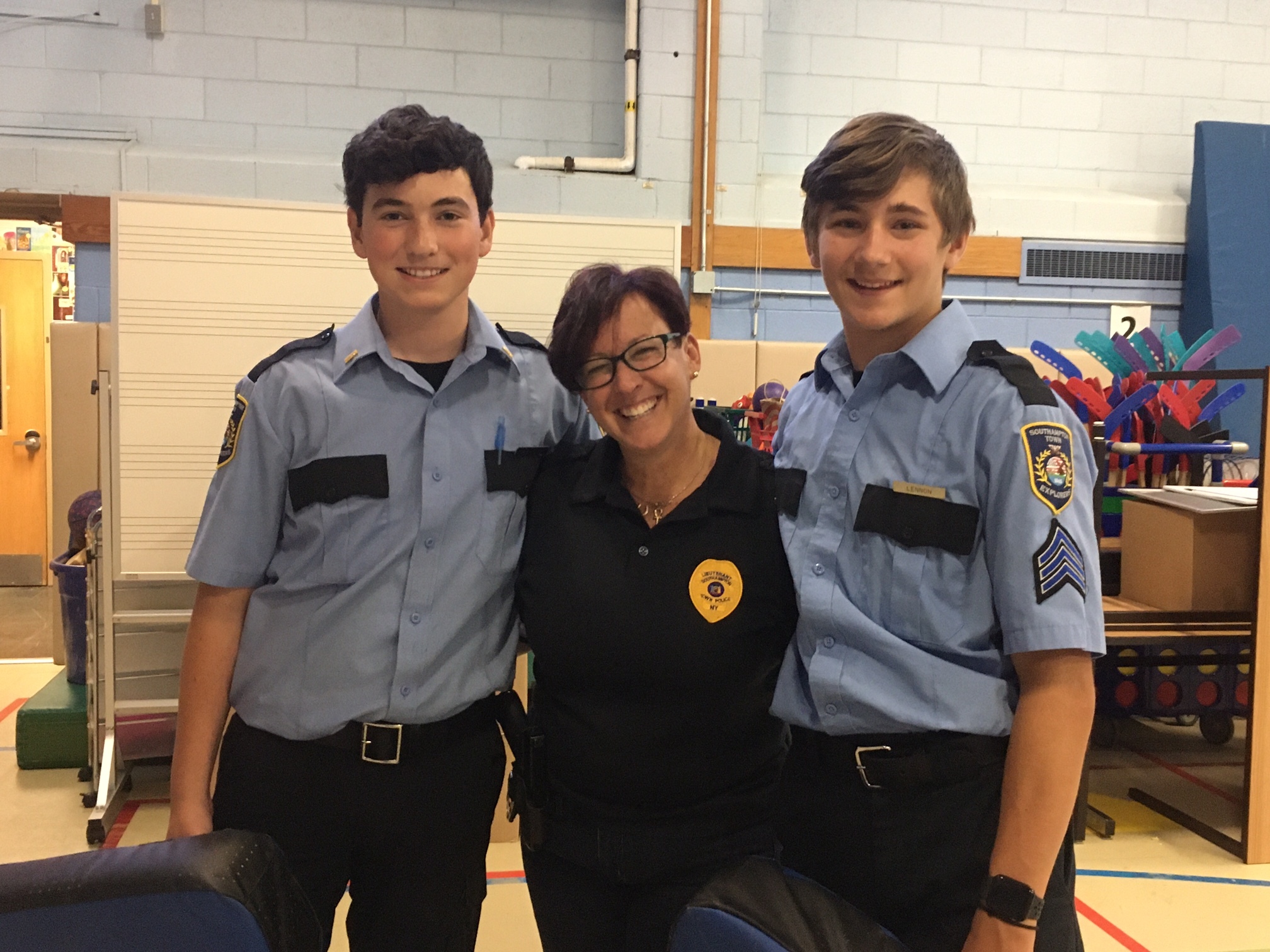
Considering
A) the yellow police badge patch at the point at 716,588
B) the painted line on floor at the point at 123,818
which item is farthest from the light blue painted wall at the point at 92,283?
the yellow police badge patch at the point at 716,588

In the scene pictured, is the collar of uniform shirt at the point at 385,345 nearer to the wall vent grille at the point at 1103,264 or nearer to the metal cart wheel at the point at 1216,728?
the metal cart wheel at the point at 1216,728

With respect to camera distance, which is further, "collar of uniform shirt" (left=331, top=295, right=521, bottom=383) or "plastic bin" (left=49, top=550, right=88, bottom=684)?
"plastic bin" (left=49, top=550, right=88, bottom=684)

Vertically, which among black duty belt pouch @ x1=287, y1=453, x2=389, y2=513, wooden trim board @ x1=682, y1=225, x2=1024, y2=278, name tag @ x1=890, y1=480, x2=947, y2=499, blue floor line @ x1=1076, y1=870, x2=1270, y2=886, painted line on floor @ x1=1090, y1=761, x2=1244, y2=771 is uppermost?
wooden trim board @ x1=682, y1=225, x2=1024, y2=278

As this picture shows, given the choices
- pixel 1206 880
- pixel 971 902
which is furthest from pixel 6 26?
pixel 1206 880

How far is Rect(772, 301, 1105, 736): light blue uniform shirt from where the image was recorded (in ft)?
3.48

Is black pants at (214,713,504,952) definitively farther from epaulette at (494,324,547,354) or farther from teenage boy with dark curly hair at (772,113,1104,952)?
epaulette at (494,324,547,354)

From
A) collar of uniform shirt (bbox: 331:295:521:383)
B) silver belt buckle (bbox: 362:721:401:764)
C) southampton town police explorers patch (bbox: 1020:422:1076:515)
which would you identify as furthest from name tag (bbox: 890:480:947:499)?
silver belt buckle (bbox: 362:721:401:764)

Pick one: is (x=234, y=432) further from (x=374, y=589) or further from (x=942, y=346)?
(x=942, y=346)

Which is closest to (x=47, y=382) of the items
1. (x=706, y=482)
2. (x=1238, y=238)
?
(x=706, y=482)

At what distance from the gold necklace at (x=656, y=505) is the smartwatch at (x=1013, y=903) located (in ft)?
2.05

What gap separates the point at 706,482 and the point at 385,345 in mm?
533

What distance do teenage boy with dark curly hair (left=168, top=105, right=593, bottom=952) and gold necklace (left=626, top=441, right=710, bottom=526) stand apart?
19 centimetres

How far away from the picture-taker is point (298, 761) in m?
1.36

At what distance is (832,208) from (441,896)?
1.15 meters
